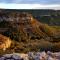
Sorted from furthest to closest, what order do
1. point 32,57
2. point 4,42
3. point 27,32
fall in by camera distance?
point 27,32 < point 4,42 < point 32,57

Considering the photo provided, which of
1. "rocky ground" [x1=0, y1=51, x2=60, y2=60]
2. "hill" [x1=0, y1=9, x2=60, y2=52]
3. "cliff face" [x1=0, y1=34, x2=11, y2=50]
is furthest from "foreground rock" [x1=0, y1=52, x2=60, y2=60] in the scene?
"cliff face" [x1=0, y1=34, x2=11, y2=50]

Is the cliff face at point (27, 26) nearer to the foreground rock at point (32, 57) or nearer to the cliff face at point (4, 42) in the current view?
the cliff face at point (4, 42)

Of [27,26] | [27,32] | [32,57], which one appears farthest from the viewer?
[27,26]

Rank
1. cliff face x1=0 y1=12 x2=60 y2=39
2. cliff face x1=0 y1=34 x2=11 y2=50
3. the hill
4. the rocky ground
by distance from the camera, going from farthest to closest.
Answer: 1. cliff face x1=0 y1=12 x2=60 y2=39
2. the hill
3. cliff face x1=0 y1=34 x2=11 y2=50
4. the rocky ground

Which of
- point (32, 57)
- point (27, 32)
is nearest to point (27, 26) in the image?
point (27, 32)

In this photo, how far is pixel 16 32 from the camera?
10891 mm

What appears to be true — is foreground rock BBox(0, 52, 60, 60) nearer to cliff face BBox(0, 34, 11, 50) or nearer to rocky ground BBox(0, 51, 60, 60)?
rocky ground BBox(0, 51, 60, 60)

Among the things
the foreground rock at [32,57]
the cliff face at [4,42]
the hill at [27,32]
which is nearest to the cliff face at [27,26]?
the hill at [27,32]

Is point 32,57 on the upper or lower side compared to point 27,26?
lower

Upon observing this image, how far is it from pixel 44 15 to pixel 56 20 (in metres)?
0.56

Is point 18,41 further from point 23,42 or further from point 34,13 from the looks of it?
point 34,13

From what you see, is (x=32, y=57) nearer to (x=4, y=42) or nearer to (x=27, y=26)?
(x=4, y=42)

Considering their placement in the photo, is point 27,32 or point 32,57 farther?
point 27,32

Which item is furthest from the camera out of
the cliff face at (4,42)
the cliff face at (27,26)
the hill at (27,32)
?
the cliff face at (27,26)
